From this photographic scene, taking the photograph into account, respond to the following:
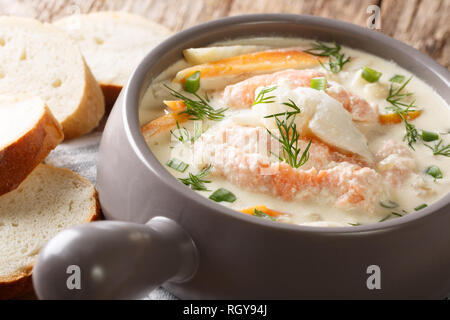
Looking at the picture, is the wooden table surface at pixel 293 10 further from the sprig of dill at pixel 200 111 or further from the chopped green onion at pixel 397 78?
the sprig of dill at pixel 200 111

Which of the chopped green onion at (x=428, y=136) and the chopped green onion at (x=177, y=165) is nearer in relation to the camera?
the chopped green onion at (x=177, y=165)

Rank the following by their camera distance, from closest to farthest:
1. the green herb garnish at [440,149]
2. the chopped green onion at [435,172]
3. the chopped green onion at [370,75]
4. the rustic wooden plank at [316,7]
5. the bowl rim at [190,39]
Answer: the bowl rim at [190,39]
the chopped green onion at [435,172]
the green herb garnish at [440,149]
the chopped green onion at [370,75]
the rustic wooden plank at [316,7]

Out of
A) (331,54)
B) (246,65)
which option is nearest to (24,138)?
(246,65)

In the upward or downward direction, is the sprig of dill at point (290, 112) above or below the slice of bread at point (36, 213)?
above

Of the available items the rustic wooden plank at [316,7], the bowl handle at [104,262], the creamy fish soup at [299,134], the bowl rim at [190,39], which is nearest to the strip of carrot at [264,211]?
the creamy fish soup at [299,134]

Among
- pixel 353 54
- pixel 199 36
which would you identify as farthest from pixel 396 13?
pixel 199 36

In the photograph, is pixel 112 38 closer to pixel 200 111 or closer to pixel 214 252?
pixel 200 111

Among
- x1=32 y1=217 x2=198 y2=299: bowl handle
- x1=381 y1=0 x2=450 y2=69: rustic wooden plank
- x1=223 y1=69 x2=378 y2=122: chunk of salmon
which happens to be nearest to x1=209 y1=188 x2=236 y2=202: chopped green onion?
x1=32 y1=217 x2=198 y2=299: bowl handle

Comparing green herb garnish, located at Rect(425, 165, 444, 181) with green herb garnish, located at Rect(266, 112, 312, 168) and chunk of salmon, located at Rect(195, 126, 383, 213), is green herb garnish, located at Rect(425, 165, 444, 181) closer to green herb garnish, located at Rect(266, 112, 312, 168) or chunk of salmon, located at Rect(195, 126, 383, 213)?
chunk of salmon, located at Rect(195, 126, 383, 213)
